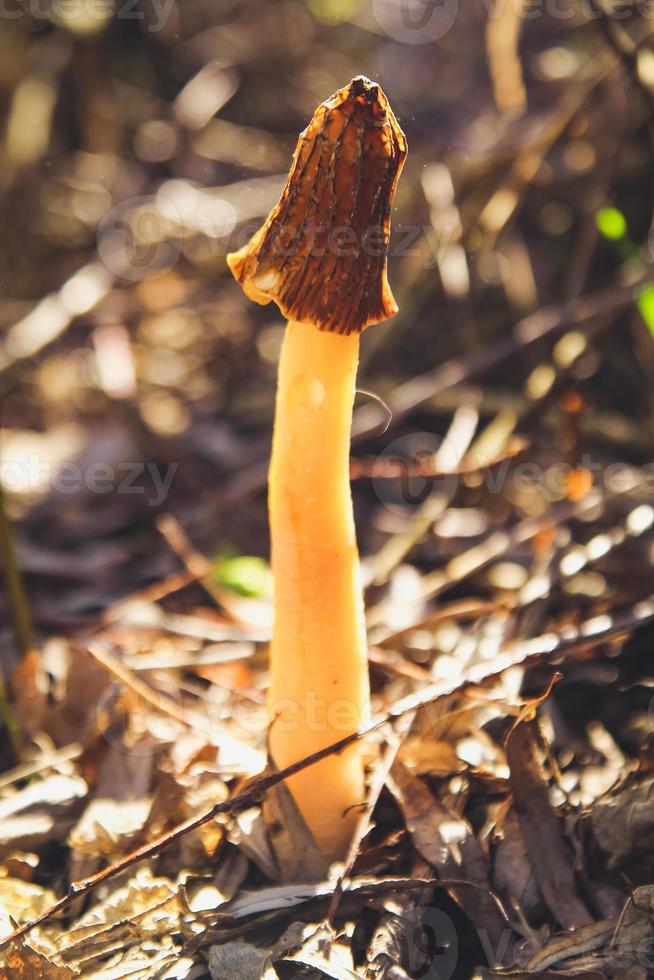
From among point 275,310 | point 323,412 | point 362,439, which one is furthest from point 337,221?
point 275,310

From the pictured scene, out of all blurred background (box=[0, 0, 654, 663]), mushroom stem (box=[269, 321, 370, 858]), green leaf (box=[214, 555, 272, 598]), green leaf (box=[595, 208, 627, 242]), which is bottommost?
mushroom stem (box=[269, 321, 370, 858])

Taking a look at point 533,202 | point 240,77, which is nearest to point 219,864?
point 533,202

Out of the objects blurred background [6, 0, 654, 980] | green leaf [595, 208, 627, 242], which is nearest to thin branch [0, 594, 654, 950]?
blurred background [6, 0, 654, 980]

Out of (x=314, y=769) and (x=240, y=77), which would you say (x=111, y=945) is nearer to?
(x=314, y=769)

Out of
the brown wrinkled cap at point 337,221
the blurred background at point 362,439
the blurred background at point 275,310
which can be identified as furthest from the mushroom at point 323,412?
the blurred background at point 275,310

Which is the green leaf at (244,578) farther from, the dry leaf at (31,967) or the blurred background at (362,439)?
the dry leaf at (31,967)

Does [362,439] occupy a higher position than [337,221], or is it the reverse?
[362,439]

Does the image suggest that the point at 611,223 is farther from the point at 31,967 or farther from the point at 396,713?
the point at 31,967

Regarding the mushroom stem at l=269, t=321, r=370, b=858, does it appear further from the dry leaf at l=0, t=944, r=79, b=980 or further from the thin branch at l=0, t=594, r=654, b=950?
the dry leaf at l=0, t=944, r=79, b=980
